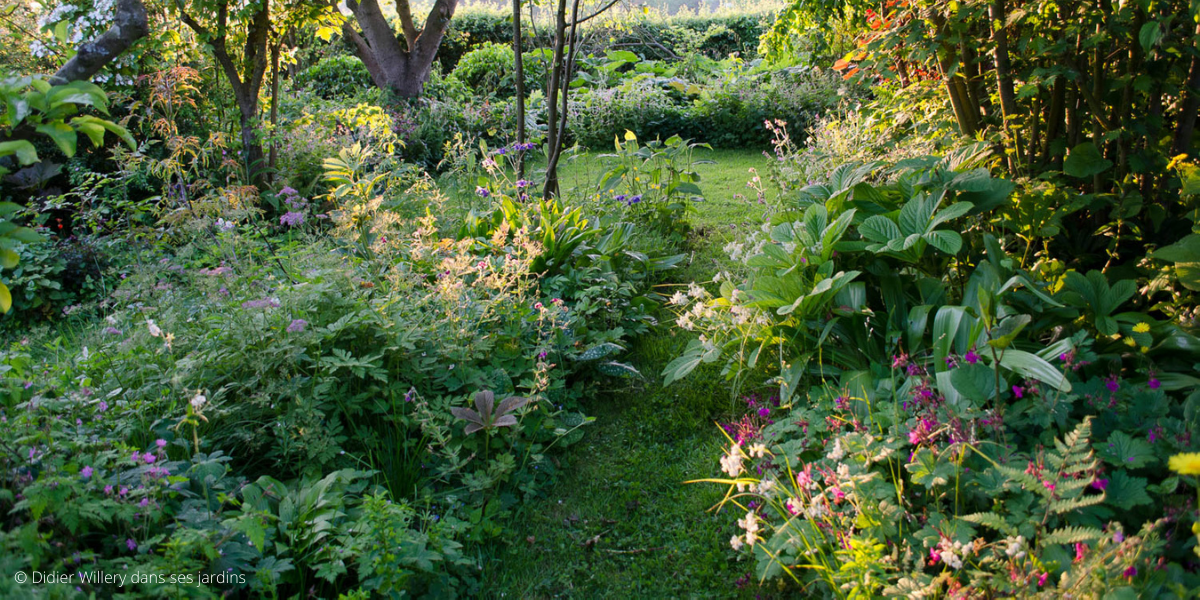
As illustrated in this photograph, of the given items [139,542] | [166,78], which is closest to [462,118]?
[166,78]

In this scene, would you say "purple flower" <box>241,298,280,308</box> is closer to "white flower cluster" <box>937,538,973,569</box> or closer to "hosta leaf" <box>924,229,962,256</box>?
"white flower cluster" <box>937,538,973,569</box>

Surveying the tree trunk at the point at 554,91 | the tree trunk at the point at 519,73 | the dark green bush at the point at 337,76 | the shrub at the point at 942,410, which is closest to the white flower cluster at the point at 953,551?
the shrub at the point at 942,410

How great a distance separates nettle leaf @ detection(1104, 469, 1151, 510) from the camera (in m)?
1.50

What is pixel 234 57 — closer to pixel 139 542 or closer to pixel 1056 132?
pixel 139 542

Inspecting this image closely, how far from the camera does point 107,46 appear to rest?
8.77 ft

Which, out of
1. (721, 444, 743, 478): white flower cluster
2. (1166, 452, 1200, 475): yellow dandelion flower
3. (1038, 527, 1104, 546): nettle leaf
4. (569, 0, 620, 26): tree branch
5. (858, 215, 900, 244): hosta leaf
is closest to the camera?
(1166, 452, 1200, 475): yellow dandelion flower

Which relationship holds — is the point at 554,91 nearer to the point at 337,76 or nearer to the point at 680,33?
the point at 337,76

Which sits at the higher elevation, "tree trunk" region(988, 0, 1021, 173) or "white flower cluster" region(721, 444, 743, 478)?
"tree trunk" region(988, 0, 1021, 173)

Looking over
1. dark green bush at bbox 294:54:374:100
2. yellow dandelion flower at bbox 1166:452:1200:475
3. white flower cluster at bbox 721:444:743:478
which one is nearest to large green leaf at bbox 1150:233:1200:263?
white flower cluster at bbox 721:444:743:478

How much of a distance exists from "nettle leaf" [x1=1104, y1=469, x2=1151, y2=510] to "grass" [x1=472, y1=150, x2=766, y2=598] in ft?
3.16

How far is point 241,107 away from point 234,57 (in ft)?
1.26

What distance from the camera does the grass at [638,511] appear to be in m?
2.01

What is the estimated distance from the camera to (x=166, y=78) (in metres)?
4.55

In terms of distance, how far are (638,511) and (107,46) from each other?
9.32 ft
